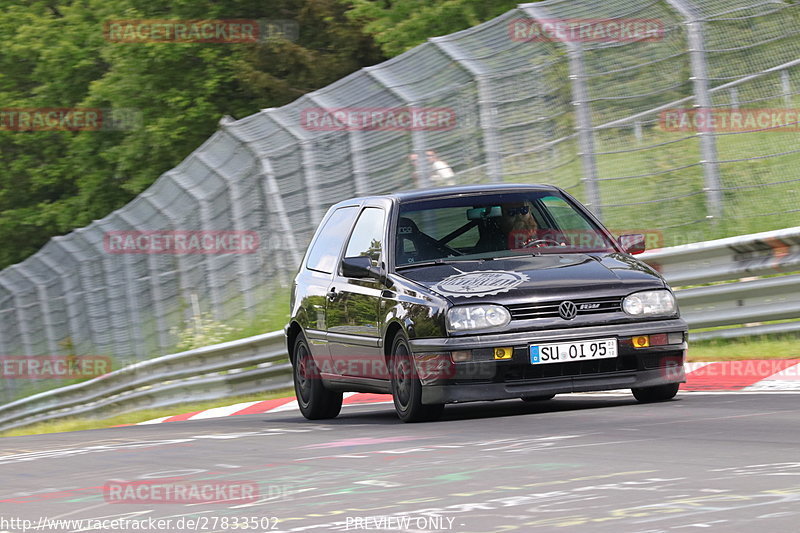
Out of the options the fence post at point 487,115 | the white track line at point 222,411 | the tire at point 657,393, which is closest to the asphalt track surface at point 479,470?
the tire at point 657,393

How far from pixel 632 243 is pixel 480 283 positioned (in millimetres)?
1405

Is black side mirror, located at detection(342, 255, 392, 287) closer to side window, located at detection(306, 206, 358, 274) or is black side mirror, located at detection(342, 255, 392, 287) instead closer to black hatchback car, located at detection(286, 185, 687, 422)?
black hatchback car, located at detection(286, 185, 687, 422)

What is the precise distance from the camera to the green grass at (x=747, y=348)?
38.4 ft

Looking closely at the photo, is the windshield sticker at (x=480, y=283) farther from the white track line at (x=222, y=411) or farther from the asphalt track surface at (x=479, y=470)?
the white track line at (x=222, y=411)

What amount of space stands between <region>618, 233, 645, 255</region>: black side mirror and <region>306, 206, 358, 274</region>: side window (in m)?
2.25

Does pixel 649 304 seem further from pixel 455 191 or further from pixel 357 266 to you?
pixel 357 266

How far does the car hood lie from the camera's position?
9430 mm

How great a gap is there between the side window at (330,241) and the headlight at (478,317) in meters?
2.54

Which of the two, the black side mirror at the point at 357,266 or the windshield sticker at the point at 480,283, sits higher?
the black side mirror at the point at 357,266

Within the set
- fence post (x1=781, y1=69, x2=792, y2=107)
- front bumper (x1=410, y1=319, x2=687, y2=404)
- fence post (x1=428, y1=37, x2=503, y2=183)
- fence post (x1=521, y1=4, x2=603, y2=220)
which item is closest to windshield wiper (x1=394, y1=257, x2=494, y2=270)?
front bumper (x1=410, y1=319, x2=687, y2=404)

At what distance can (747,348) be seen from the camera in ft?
39.8
